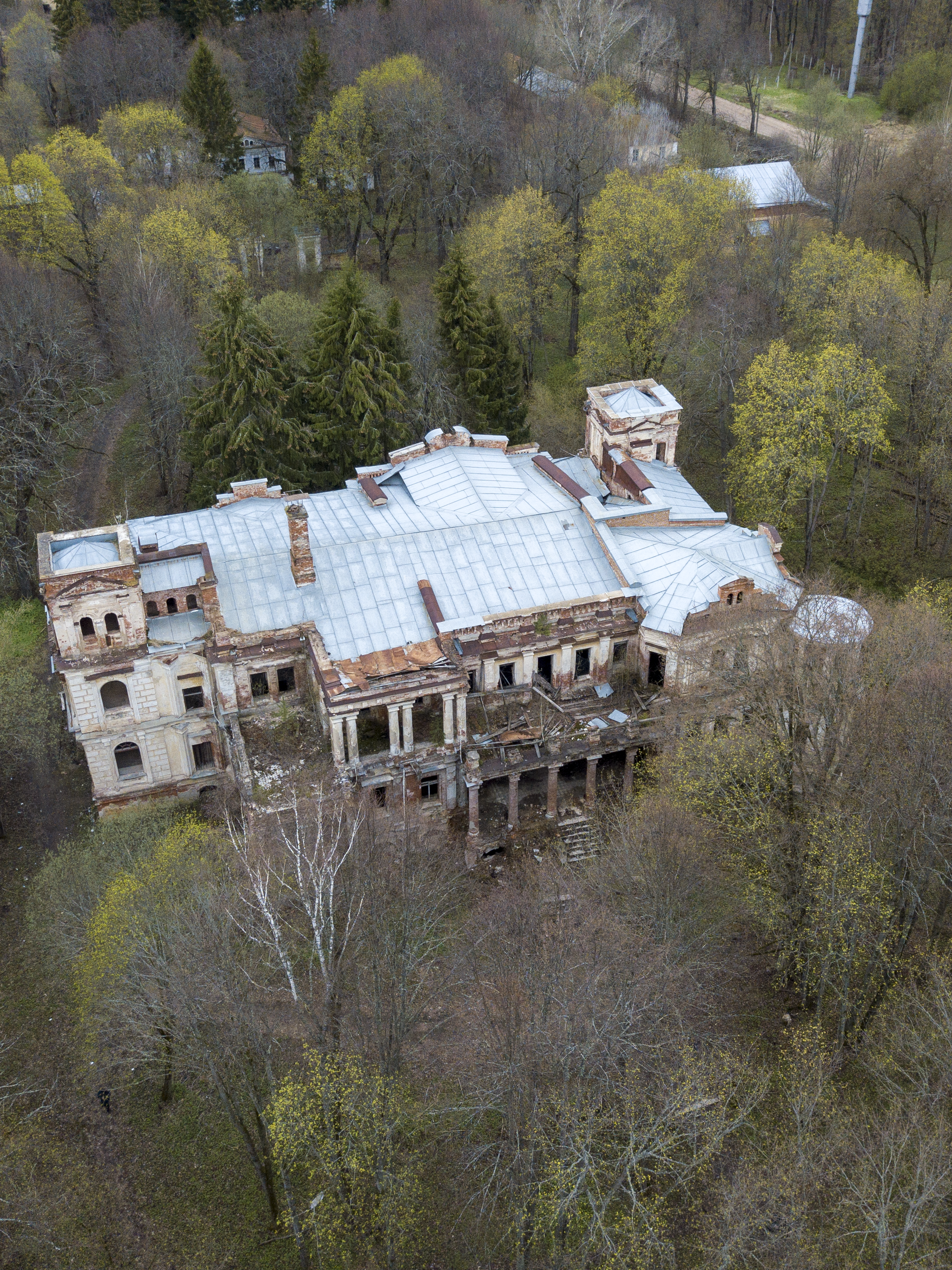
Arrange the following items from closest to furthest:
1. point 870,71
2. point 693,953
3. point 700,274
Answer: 1. point 693,953
2. point 700,274
3. point 870,71

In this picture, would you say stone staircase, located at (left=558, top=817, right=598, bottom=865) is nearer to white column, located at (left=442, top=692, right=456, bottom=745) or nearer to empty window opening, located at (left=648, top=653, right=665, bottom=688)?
white column, located at (left=442, top=692, right=456, bottom=745)

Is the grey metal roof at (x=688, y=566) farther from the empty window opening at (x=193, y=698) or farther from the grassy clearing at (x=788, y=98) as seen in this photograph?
the grassy clearing at (x=788, y=98)

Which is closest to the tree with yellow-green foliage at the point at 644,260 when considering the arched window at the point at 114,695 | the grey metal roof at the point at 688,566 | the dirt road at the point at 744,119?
the grey metal roof at the point at 688,566

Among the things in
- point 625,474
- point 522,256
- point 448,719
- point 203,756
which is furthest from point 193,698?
point 522,256

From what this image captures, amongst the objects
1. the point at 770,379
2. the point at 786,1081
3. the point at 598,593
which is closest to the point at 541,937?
the point at 786,1081

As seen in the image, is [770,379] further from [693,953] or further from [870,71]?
[870,71]

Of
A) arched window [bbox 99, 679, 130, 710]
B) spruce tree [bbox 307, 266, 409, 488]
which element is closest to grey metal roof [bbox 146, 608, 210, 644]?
arched window [bbox 99, 679, 130, 710]

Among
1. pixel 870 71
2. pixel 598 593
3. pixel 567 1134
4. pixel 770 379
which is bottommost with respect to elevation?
pixel 567 1134

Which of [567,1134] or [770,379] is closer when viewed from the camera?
[567,1134]
